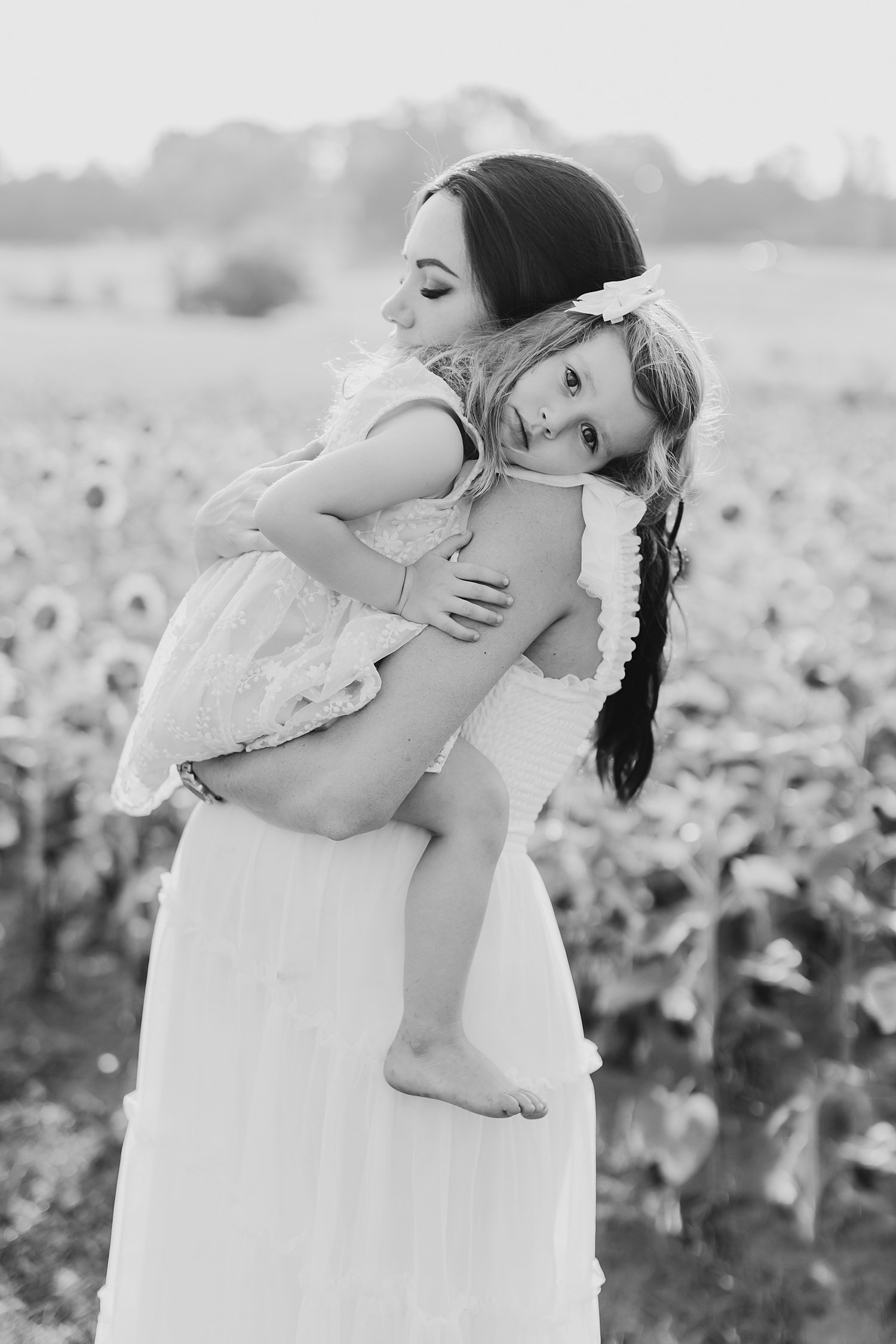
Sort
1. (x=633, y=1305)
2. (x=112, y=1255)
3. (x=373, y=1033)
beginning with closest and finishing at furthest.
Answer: (x=373, y=1033), (x=112, y=1255), (x=633, y=1305)

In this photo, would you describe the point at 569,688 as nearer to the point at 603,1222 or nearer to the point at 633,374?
the point at 633,374

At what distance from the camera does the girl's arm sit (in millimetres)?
1488

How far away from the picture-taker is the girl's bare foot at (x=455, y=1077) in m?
1.54

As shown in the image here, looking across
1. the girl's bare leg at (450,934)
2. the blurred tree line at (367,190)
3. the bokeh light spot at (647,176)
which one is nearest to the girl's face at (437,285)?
the girl's bare leg at (450,934)

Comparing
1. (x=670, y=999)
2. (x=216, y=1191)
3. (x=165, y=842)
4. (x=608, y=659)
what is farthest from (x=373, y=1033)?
(x=165, y=842)

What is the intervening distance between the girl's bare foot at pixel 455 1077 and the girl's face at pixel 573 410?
710 millimetres

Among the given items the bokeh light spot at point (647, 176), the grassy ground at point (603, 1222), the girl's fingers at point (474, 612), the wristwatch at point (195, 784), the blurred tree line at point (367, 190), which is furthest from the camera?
the bokeh light spot at point (647, 176)

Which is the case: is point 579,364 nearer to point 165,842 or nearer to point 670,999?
point 670,999

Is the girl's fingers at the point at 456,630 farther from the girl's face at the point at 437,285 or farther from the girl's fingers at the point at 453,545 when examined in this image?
the girl's face at the point at 437,285

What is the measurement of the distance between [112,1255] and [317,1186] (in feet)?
1.52

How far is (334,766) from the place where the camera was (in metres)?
1.51

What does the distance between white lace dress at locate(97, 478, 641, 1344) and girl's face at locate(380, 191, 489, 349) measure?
0.90ft

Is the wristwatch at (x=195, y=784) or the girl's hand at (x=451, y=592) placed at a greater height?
the girl's hand at (x=451, y=592)

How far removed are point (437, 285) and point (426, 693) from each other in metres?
0.54
